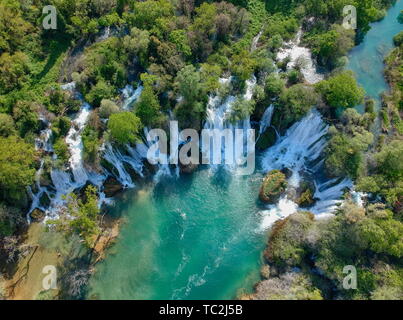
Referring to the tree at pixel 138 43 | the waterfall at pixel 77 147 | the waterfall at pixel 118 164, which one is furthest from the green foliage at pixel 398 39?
the waterfall at pixel 77 147

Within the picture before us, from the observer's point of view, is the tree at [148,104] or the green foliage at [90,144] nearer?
the green foliage at [90,144]

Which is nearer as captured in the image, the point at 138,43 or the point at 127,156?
the point at 138,43

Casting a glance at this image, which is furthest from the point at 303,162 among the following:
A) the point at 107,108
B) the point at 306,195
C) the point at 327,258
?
the point at 107,108

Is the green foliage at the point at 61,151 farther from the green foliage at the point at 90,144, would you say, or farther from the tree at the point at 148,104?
the tree at the point at 148,104

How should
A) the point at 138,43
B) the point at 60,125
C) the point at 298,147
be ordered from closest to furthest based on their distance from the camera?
the point at 60,125
the point at 138,43
the point at 298,147

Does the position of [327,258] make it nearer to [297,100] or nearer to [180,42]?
[297,100]

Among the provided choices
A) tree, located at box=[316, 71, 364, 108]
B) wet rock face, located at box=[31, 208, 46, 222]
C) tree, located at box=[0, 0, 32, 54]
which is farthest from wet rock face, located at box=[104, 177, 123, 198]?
tree, located at box=[316, 71, 364, 108]
